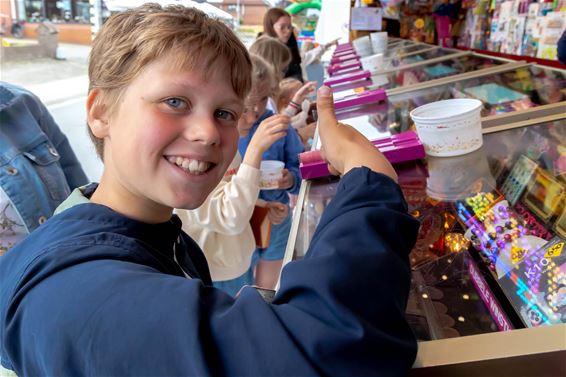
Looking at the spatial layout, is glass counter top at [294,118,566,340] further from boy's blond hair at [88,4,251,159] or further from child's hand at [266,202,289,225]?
child's hand at [266,202,289,225]

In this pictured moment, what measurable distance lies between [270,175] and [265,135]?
0.98 ft

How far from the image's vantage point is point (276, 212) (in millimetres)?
2182

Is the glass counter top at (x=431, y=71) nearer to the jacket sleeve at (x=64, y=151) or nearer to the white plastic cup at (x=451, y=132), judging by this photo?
the white plastic cup at (x=451, y=132)

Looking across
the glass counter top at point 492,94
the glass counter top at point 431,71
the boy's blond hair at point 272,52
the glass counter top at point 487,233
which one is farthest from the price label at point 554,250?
the boy's blond hair at point 272,52

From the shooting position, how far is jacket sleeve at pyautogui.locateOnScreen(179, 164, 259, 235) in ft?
5.22

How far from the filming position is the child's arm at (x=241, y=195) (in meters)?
1.58

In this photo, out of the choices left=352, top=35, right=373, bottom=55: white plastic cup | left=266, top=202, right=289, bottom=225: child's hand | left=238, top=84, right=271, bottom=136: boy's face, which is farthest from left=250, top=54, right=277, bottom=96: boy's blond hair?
left=352, top=35, right=373, bottom=55: white plastic cup

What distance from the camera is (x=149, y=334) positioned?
473 mm

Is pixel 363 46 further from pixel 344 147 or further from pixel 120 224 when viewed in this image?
pixel 120 224

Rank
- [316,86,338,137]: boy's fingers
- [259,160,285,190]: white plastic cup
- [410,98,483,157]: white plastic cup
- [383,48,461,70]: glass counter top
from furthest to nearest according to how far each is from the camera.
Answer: [383,48,461,70]: glass counter top < [259,160,285,190]: white plastic cup < [410,98,483,157]: white plastic cup < [316,86,338,137]: boy's fingers

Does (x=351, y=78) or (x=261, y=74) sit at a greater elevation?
(x=261, y=74)

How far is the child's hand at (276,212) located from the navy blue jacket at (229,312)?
156cm

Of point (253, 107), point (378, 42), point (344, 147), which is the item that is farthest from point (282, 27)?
point (344, 147)

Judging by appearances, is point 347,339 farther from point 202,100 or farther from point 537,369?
point 202,100
